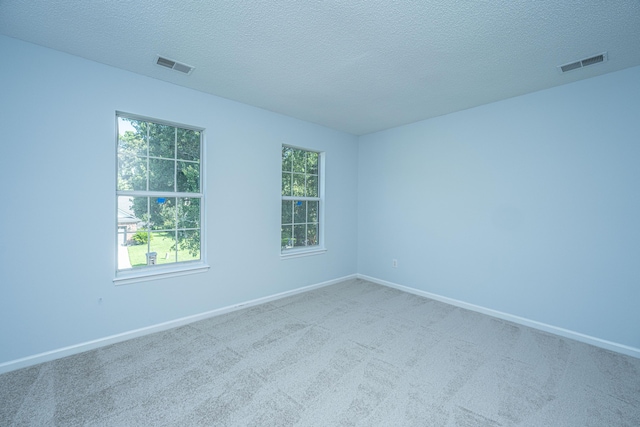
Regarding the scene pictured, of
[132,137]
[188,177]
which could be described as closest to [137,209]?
[188,177]

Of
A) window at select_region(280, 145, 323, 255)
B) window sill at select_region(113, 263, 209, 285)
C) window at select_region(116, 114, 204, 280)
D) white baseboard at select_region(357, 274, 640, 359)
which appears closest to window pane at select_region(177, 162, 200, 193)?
window at select_region(116, 114, 204, 280)

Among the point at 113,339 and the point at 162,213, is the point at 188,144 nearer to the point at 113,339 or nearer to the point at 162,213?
the point at 162,213

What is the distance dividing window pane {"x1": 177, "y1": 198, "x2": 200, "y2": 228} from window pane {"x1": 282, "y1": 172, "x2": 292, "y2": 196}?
1277 millimetres

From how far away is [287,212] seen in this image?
414 cm

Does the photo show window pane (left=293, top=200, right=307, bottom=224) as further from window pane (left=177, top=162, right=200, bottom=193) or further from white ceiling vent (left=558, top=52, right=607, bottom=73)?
white ceiling vent (left=558, top=52, right=607, bottom=73)

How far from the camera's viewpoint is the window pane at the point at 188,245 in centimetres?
313

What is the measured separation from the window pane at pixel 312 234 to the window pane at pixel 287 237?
1.16 ft

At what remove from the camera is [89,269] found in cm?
251

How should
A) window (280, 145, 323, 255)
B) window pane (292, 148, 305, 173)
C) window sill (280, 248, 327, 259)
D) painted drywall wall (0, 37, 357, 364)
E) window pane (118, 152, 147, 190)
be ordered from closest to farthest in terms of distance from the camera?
painted drywall wall (0, 37, 357, 364) → window pane (118, 152, 147, 190) → window sill (280, 248, 327, 259) → window (280, 145, 323, 255) → window pane (292, 148, 305, 173)

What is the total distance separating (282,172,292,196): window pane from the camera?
4.08 m

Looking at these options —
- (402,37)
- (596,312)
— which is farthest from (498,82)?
(596,312)

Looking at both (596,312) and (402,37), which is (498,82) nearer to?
(402,37)

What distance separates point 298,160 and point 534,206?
10.2ft

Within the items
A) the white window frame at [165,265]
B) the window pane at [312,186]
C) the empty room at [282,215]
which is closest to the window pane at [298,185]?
the window pane at [312,186]
